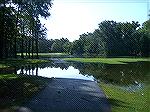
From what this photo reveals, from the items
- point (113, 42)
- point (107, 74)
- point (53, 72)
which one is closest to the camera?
point (107, 74)

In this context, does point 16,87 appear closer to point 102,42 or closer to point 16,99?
point 16,99

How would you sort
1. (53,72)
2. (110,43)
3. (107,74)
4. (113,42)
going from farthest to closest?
(113,42) < (110,43) < (53,72) < (107,74)

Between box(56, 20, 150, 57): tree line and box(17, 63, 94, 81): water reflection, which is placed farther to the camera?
box(56, 20, 150, 57): tree line

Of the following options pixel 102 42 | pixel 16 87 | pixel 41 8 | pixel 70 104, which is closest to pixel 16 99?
pixel 70 104

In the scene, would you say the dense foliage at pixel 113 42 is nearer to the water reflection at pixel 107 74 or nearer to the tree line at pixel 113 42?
the tree line at pixel 113 42

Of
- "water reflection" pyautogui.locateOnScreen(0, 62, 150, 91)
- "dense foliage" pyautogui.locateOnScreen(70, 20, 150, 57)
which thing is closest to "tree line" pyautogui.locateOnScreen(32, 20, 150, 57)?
"dense foliage" pyautogui.locateOnScreen(70, 20, 150, 57)

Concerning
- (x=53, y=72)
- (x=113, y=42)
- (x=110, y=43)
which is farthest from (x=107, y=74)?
(x=113, y=42)

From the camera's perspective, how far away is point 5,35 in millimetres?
50781

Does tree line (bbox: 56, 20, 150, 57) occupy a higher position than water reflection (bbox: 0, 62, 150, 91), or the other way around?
tree line (bbox: 56, 20, 150, 57)

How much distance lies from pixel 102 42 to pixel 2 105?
51947 mm

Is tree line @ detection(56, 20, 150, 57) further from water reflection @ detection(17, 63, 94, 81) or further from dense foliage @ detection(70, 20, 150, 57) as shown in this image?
water reflection @ detection(17, 63, 94, 81)

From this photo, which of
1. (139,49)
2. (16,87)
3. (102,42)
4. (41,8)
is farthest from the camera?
(139,49)

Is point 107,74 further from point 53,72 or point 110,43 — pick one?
point 110,43

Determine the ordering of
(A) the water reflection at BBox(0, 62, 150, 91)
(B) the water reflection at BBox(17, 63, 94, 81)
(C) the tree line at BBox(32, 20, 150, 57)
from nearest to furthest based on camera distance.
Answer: (A) the water reflection at BBox(0, 62, 150, 91) < (B) the water reflection at BBox(17, 63, 94, 81) < (C) the tree line at BBox(32, 20, 150, 57)
